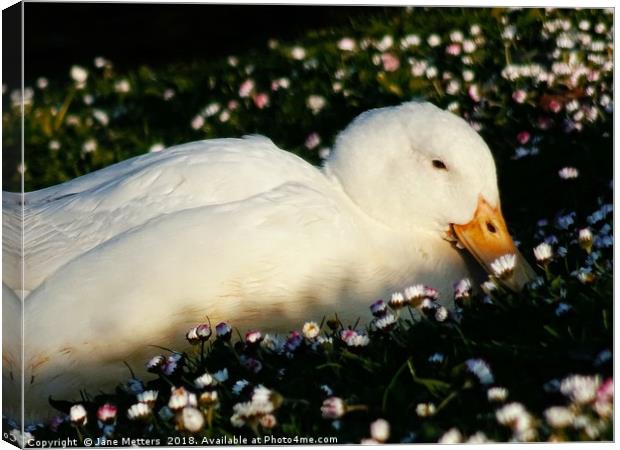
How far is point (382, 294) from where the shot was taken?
5.20 metres

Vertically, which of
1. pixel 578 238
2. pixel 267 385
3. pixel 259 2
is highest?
pixel 259 2

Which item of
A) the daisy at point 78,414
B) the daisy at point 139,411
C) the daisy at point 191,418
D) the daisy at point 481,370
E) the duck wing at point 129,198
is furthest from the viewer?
the duck wing at point 129,198

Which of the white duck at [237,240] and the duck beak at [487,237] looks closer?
the white duck at [237,240]

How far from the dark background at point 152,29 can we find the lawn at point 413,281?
0.22m

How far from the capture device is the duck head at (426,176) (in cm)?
530

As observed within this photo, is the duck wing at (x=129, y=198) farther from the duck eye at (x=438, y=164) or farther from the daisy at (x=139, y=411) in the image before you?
the daisy at (x=139, y=411)

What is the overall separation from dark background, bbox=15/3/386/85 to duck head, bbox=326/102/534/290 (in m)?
0.67

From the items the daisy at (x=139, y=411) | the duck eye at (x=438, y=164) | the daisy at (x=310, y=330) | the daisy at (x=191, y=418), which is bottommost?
the daisy at (x=139, y=411)

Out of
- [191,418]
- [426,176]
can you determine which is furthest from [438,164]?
[191,418]

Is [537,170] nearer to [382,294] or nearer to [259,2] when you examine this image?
[382,294]

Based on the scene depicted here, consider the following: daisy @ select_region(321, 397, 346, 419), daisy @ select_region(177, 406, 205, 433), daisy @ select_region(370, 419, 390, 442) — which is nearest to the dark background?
daisy @ select_region(177, 406, 205, 433)

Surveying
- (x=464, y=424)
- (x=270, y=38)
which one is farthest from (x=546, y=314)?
(x=270, y=38)

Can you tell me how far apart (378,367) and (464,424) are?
15.2 inches

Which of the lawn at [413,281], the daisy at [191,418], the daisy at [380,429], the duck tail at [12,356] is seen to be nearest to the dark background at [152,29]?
the lawn at [413,281]
